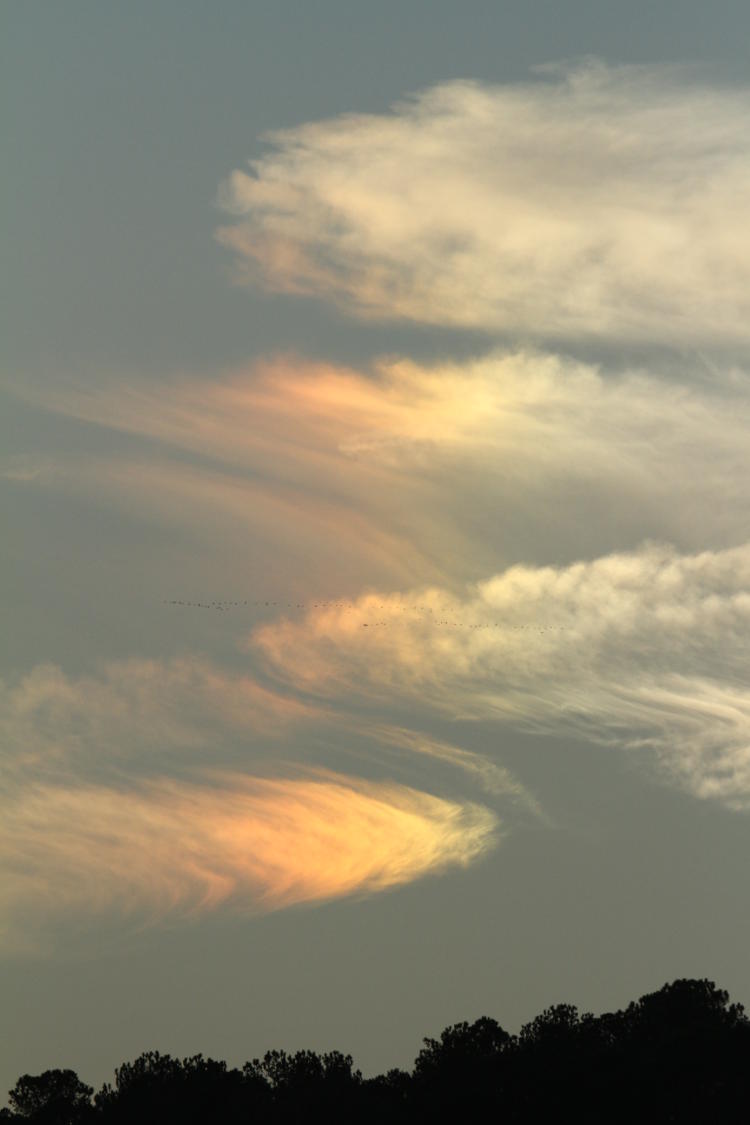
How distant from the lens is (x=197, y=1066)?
547 ft

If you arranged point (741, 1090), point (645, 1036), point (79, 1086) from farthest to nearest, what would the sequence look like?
point (79, 1086)
point (645, 1036)
point (741, 1090)

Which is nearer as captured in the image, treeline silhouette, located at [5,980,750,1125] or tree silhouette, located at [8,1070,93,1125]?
treeline silhouette, located at [5,980,750,1125]

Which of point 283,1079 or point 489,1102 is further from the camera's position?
point 283,1079

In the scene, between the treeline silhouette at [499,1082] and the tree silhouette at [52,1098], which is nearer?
the treeline silhouette at [499,1082]

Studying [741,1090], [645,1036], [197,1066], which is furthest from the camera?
[197,1066]

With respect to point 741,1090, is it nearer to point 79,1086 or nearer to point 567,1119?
point 567,1119

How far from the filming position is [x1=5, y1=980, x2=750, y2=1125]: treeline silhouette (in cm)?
13588

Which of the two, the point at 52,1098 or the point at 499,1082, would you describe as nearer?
the point at 499,1082

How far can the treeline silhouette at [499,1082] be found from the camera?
135875 millimetres

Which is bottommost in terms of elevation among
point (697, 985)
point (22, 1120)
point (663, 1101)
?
point (22, 1120)

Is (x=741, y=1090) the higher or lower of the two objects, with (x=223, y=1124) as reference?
higher

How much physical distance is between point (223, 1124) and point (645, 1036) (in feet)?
153

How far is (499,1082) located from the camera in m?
146

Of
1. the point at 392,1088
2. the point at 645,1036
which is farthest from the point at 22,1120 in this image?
the point at 645,1036
